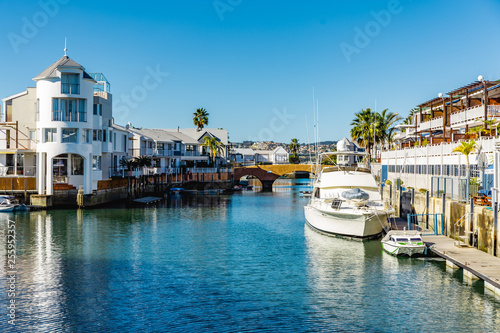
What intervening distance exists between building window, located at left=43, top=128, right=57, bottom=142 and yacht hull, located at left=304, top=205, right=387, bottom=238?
128 ft

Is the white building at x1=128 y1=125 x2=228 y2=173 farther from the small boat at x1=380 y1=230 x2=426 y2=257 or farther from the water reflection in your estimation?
the water reflection

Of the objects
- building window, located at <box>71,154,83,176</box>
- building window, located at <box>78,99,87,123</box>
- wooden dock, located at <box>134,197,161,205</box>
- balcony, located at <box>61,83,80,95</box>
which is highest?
balcony, located at <box>61,83,80,95</box>

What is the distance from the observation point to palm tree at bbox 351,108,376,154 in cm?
10169

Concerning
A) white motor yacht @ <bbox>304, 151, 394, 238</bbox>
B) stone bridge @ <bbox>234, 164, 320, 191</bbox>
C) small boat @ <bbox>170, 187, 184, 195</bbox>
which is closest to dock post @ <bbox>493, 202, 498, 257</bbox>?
white motor yacht @ <bbox>304, 151, 394, 238</bbox>

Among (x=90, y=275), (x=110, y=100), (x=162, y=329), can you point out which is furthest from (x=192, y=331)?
(x=110, y=100)

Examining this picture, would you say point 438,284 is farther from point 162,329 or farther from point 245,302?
point 162,329

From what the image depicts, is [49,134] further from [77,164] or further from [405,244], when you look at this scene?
[405,244]

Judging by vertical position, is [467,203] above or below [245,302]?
above

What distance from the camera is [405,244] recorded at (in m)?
33.5

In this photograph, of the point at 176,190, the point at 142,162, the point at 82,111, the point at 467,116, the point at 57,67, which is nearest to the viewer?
the point at 467,116

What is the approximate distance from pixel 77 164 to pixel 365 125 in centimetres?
6136

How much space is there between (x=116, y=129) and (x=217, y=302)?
194 ft

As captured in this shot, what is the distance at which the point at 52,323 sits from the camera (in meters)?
20.9

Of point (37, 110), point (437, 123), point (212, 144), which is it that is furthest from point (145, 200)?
point (212, 144)
